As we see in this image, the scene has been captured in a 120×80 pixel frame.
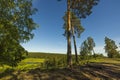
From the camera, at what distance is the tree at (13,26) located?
20.6 m

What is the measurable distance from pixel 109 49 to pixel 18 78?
314ft

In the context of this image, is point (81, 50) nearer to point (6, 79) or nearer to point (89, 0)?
point (89, 0)

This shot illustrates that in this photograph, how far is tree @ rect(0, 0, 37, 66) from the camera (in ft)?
67.5

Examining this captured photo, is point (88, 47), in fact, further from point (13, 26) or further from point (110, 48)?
point (13, 26)

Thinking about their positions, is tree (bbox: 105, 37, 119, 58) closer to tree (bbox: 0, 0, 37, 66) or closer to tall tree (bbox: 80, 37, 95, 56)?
tall tree (bbox: 80, 37, 95, 56)

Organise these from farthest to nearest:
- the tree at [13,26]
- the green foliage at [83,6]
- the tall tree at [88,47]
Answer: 1. the tall tree at [88,47]
2. the green foliage at [83,6]
3. the tree at [13,26]

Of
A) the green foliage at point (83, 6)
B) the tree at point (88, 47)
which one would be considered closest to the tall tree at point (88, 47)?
the tree at point (88, 47)

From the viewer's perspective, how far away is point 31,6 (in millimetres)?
24172

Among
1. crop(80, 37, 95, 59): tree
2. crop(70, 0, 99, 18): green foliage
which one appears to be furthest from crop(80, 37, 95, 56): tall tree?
crop(70, 0, 99, 18): green foliage

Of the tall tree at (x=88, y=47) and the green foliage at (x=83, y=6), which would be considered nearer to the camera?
the green foliage at (x=83, y=6)

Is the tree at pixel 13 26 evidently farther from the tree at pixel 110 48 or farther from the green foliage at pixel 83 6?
the tree at pixel 110 48

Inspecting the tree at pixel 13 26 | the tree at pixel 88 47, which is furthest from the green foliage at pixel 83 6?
the tree at pixel 88 47

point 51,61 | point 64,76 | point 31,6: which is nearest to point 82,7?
point 31,6

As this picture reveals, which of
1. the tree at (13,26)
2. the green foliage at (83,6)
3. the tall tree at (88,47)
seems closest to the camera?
the tree at (13,26)
